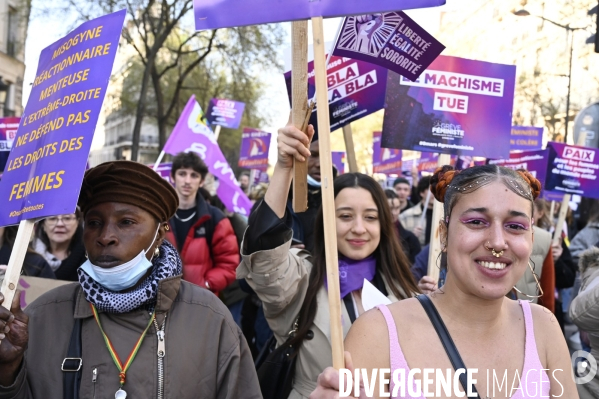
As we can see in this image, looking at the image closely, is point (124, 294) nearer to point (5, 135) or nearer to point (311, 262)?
point (311, 262)

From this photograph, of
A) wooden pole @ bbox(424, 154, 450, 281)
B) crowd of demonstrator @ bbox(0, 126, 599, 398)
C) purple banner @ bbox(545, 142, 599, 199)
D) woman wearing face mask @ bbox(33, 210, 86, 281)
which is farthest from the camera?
purple banner @ bbox(545, 142, 599, 199)

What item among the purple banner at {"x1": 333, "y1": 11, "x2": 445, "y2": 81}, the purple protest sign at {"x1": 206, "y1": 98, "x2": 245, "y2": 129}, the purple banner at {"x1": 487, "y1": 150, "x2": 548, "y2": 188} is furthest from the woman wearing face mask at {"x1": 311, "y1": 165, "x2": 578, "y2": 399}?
the purple protest sign at {"x1": 206, "y1": 98, "x2": 245, "y2": 129}

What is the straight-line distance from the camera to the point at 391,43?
138 inches

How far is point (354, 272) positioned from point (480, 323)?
3.42ft

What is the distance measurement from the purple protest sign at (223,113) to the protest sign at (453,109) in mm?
7576

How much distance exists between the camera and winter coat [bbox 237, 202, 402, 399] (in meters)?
2.70

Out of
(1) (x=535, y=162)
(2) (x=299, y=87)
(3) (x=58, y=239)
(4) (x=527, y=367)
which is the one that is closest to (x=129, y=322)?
(2) (x=299, y=87)

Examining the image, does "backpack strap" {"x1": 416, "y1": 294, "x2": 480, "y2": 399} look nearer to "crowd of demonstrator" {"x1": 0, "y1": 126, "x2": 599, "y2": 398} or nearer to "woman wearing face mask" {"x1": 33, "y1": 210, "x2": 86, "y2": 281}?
"crowd of demonstrator" {"x1": 0, "y1": 126, "x2": 599, "y2": 398}

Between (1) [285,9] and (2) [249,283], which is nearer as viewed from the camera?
(1) [285,9]

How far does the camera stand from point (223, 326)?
257cm

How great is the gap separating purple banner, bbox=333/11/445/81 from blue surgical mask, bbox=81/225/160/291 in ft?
4.91

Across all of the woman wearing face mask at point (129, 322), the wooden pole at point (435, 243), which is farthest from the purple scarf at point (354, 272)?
the woman wearing face mask at point (129, 322)

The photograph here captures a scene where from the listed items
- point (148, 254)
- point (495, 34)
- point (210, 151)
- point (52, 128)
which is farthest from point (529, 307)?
point (495, 34)

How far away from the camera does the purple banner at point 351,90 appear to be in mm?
4083
